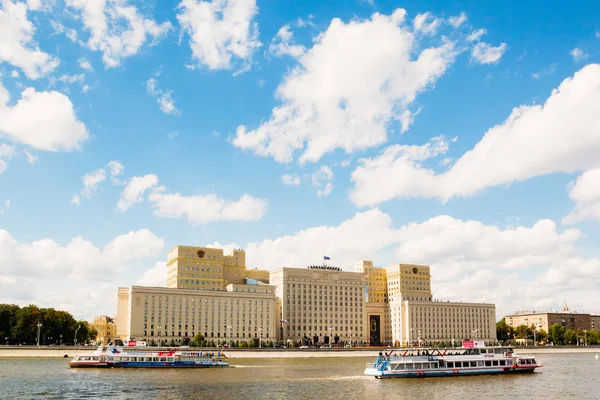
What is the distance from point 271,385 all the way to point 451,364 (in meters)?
37.3

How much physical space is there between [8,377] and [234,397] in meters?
48.9

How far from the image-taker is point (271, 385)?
302 ft

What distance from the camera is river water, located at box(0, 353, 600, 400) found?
81.0 metres

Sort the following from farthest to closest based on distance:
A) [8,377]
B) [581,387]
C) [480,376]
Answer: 1. [480,376]
2. [8,377]
3. [581,387]

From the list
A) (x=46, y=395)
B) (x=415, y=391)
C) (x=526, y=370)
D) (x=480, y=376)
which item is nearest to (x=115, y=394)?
(x=46, y=395)

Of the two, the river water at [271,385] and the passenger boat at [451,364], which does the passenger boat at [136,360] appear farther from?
the passenger boat at [451,364]

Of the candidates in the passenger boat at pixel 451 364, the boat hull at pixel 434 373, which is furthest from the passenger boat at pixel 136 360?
the boat hull at pixel 434 373

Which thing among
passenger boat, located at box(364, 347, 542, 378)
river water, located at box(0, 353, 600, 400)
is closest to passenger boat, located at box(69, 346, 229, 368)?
river water, located at box(0, 353, 600, 400)

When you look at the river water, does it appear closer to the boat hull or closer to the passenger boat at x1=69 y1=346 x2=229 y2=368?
the boat hull

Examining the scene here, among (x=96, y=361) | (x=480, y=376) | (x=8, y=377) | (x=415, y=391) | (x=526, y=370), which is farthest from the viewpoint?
(x=96, y=361)

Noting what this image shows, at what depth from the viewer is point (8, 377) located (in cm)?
10419

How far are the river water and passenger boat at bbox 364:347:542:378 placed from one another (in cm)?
294

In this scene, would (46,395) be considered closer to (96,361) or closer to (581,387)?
Answer: (96,361)

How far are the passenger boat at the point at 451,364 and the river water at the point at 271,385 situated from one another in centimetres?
294
